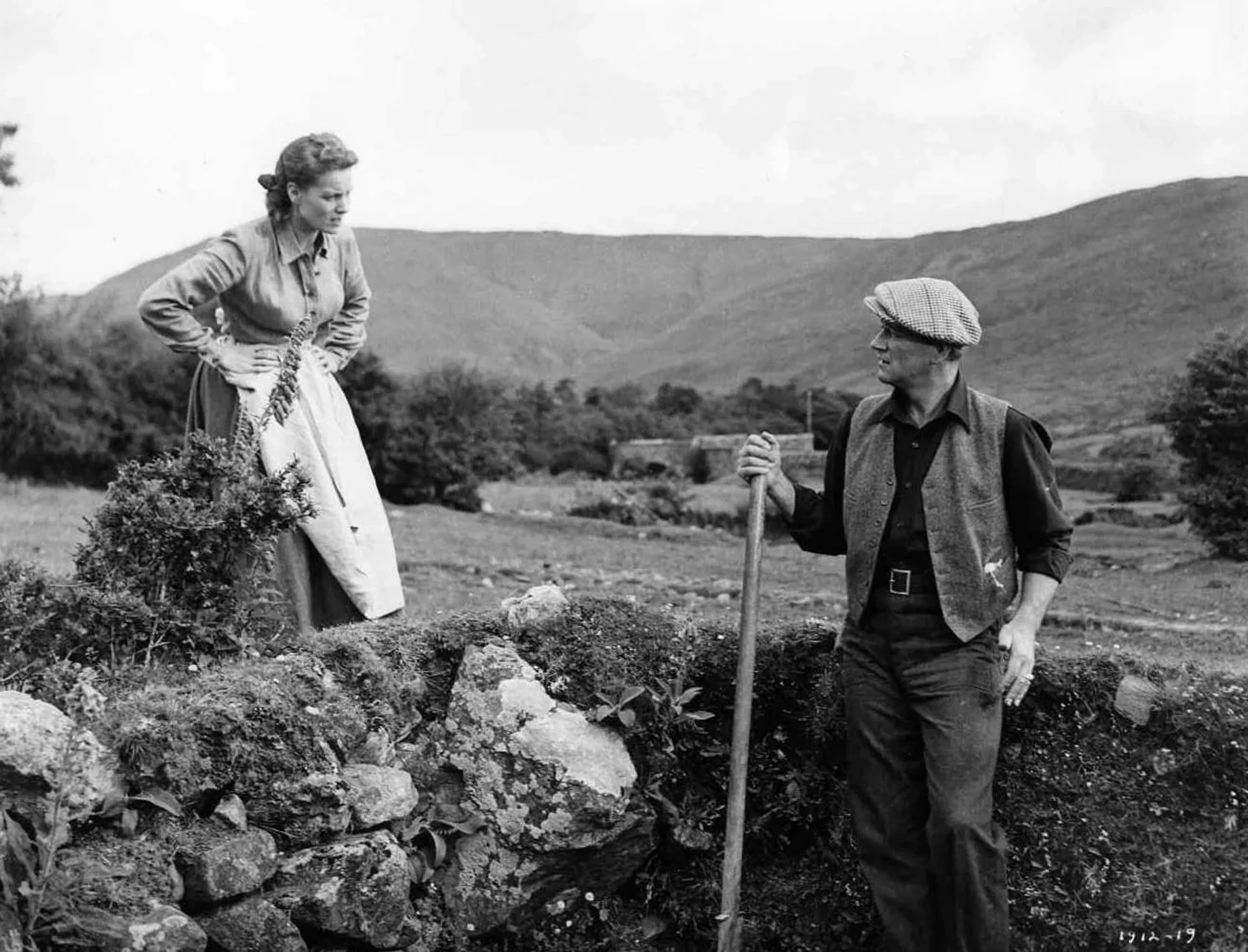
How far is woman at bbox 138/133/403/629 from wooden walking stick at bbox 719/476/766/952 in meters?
1.83

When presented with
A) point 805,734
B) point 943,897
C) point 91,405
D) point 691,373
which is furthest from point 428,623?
point 691,373

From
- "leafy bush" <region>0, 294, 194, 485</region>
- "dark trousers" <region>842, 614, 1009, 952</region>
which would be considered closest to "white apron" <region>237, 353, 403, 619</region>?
"dark trousers" <region>842, 614, 1009, 952</region>

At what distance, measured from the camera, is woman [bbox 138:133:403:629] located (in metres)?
5.48

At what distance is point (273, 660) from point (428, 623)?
687 millimetres

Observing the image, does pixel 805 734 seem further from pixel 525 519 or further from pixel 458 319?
pixel 458 319

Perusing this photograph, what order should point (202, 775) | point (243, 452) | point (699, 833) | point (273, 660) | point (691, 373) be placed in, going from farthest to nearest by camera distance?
point (691, 373) < point (243, 452) < point (699, 833) < point (273, 660) < point (202, 775)

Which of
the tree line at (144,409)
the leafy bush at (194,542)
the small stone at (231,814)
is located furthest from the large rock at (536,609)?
the tree line at (144,409)

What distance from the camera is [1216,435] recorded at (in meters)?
16.6

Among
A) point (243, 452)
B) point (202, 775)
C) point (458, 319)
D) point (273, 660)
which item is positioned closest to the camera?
point (202, 775)

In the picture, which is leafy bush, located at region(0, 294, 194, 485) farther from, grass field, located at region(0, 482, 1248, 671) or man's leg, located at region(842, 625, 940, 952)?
man's leg, located at region(842, 625, 940, 952)

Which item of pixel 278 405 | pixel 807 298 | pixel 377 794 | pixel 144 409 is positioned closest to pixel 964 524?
pixel 377 794

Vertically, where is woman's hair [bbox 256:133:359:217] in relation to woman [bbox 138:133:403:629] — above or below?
above

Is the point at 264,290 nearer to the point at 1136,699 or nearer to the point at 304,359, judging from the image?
the point at 304,359

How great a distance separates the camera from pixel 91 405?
26000mm
